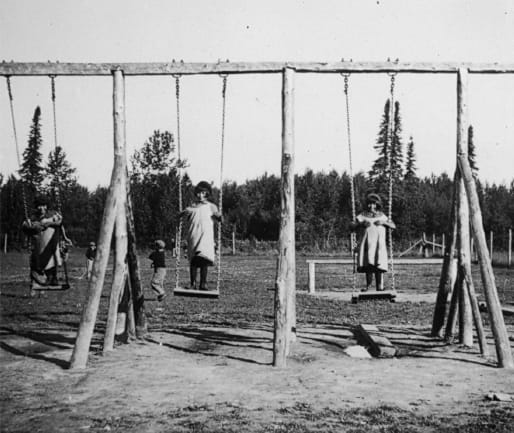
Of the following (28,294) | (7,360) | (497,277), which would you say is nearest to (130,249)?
(7,360)

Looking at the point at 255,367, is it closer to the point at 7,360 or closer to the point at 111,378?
the point at 111,378

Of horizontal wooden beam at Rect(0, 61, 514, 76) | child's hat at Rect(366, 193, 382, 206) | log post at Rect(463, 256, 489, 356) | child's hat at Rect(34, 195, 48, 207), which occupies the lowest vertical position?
log post at Rect(463, 256, 489, 356)

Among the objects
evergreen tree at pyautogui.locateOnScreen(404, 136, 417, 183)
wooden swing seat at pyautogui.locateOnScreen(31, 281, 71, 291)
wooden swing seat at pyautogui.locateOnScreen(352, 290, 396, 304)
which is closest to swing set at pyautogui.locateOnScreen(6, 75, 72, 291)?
wooden swing seat at pyautogui.locateOnScreen(31, 281, 71, 291)

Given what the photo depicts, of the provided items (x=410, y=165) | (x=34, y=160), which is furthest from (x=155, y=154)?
(x=410, y=165)

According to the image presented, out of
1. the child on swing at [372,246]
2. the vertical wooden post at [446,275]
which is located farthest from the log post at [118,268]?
the vertical wooden post at [446,275]

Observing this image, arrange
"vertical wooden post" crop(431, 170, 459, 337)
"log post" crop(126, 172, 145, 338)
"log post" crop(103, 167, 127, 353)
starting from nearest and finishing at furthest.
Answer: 1. "log post" crop(103, 167, 127, 353)
2. "log post" crop(126, 172, 145, 338)
3. "vertical wooden post" crop(431, 170, 459, 337)

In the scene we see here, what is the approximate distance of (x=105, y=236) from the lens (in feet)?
26.1

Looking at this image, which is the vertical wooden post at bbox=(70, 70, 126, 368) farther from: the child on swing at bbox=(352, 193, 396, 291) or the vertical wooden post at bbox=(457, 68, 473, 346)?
the vertical wooden post at bbox=(457, 68, 473, 346)

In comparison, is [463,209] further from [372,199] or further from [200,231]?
[200,231]

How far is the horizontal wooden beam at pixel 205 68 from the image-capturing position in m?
8.56

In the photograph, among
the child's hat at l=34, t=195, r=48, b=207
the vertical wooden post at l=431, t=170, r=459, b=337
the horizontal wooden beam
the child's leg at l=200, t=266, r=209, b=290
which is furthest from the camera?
the child's hat at l=34, t=195, r=48, b=207

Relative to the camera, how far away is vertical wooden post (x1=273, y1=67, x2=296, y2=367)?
7786mm

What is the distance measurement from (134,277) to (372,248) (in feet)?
13.4

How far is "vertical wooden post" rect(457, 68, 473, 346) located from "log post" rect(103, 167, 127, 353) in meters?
4.98
